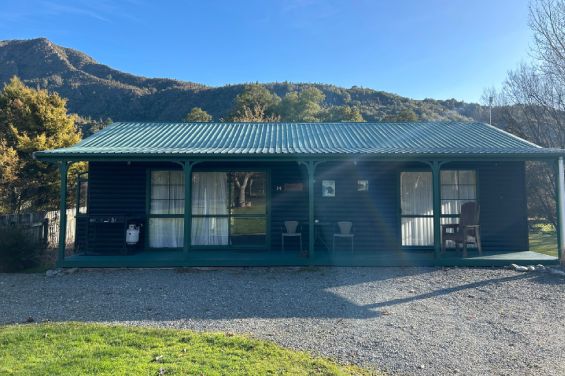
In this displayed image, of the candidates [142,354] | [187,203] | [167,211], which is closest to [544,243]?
[187,203]

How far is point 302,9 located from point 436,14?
410cm

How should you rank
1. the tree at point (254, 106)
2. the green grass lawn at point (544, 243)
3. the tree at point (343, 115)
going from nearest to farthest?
the green grass lawn at point (544, 243), the tree at point (254, 106), the tree at point (343, 115)

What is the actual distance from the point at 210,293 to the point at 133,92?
39.3 metres

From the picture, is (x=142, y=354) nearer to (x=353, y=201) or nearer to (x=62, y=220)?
(x=62, y=220)

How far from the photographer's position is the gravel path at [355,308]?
3.95 m

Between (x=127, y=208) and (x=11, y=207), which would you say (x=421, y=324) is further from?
(x=11, y=207)

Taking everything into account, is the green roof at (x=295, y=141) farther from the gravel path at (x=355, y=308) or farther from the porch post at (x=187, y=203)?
the gravel path at (x=355, y=308)

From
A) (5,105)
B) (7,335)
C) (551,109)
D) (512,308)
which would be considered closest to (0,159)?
(5,105)

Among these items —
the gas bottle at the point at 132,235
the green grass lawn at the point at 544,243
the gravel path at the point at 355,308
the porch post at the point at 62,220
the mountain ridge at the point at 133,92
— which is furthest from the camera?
the mountain ridge at the point at 133,92

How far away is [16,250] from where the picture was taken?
26.7ft

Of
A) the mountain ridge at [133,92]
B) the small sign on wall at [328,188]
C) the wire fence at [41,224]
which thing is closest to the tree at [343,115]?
the mountain ridge at [133,92]

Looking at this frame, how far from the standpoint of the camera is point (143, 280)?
23.6ft

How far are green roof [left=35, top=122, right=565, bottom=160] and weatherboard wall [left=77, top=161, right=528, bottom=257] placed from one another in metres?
0.64

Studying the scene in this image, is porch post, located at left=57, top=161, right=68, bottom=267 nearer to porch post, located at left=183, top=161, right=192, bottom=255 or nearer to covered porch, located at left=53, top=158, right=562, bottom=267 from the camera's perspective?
covered porch, located at left=53, top=158, right=562, bottom=267
